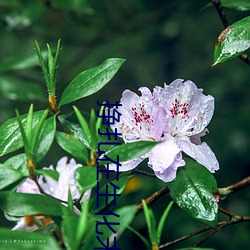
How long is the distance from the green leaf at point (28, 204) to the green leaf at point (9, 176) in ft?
0.07

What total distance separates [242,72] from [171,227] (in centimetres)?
80

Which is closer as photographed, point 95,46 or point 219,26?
point 95,46

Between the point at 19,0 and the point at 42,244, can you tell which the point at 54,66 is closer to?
the point at 42,244

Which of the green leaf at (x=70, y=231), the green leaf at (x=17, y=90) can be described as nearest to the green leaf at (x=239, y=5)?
the green leaf at (x=70, y=231)

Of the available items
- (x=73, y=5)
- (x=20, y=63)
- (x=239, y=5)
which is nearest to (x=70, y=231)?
(x=239, y=5)

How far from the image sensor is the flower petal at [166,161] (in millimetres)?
1161

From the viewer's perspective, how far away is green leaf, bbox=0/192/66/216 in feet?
3.19

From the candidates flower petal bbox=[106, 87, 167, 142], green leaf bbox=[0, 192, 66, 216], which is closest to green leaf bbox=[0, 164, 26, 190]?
green leaf bbox=[0, 192, 66, 216]

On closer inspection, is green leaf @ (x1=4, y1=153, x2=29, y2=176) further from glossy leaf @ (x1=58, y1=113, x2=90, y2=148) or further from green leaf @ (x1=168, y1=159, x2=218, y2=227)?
green leaf @ (x1=168, y1=159, x2=218, y2=227)

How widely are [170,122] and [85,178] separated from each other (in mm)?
343

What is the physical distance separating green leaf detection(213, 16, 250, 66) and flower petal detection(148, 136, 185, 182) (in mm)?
168

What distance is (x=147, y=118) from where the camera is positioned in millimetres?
1216

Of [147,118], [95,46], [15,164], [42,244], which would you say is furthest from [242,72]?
[42,244]

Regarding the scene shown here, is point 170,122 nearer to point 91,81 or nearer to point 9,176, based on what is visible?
point 91,81
